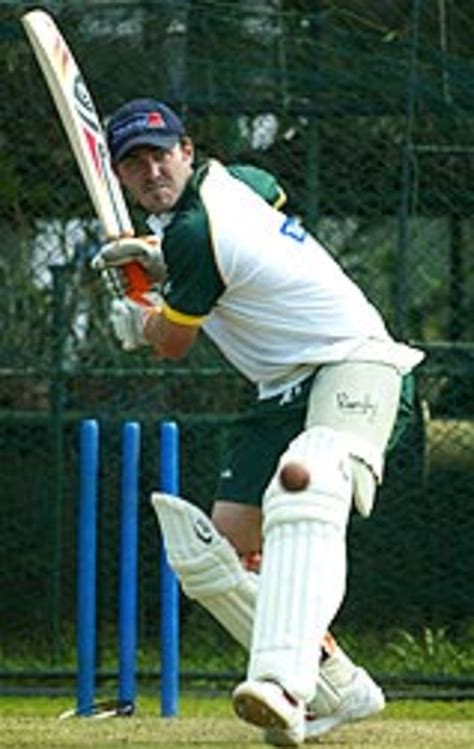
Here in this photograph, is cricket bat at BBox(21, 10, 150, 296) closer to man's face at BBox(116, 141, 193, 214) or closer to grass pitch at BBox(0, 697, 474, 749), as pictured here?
man's face at BBox(116, 141, 193, 214)

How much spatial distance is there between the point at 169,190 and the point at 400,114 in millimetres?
2552

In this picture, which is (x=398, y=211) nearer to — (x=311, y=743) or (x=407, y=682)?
(x=407, y=682)

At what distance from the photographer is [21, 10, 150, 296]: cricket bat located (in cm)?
762

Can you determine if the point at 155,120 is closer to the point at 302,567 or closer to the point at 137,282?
the point at 137,282

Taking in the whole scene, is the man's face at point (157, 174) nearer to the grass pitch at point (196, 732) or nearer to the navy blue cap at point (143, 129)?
the navy blue cap at point (143, 129)

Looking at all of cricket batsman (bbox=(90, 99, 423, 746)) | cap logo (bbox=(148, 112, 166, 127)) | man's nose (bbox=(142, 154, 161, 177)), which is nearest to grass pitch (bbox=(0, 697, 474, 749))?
cricket batsman (bbox=(90, 99, 423, 746))

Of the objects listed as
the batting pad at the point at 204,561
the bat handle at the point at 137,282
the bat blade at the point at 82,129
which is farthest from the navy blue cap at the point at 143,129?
the batting pad at the point at 204,561

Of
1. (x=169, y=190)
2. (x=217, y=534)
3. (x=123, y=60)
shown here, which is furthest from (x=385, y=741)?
(x=123, y=60)

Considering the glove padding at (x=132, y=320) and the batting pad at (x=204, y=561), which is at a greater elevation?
the glove padding at (x=132, y=320)

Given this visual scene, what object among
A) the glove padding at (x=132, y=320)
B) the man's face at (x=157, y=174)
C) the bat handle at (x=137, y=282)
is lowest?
the glove padding at (x=132, y=320)

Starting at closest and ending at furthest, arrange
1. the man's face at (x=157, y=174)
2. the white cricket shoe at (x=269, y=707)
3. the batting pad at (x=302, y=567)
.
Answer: the white cricket shoe at (x=269, y=707) < the batting pad at (x=302, y=567) < the man's face at (x=157, y=174)

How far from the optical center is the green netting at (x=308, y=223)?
32.1 ft

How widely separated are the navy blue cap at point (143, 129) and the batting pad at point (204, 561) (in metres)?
0.90

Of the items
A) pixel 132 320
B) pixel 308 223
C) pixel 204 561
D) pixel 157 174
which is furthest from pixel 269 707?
pixel 308 223
